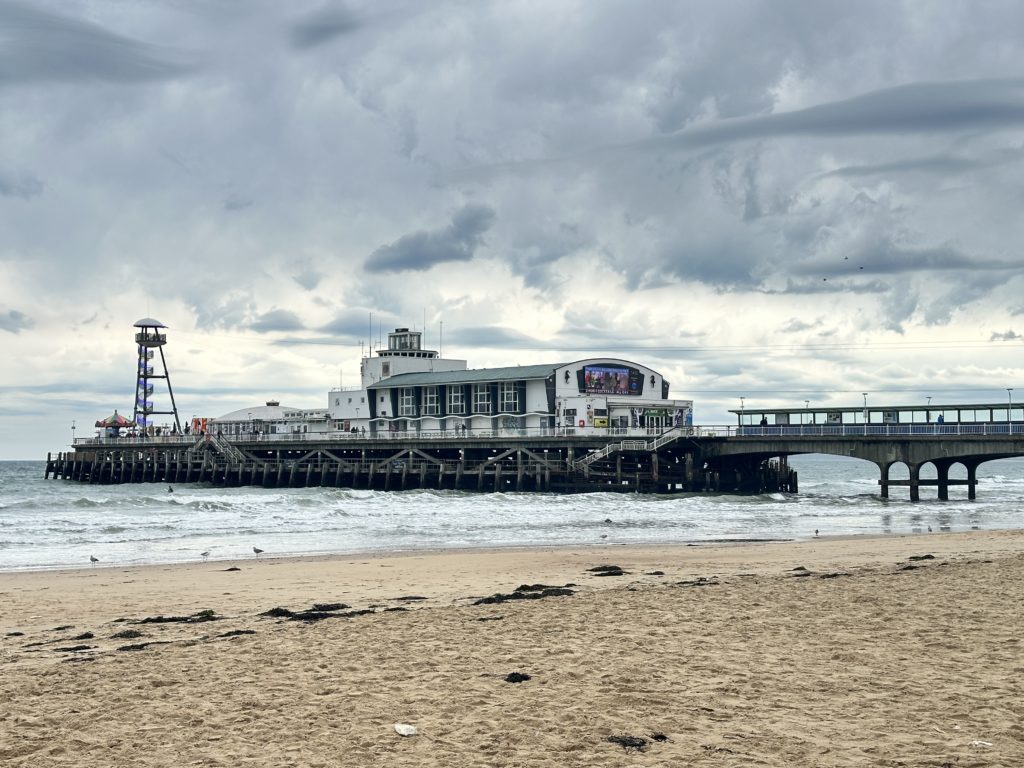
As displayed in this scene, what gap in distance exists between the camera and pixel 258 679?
10.6m

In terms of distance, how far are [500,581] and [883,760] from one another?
12410 millimetres

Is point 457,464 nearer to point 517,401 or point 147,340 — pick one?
point 517,401

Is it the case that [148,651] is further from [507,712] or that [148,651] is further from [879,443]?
[879,443]

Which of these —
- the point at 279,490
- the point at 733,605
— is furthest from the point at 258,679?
the point at 279,490

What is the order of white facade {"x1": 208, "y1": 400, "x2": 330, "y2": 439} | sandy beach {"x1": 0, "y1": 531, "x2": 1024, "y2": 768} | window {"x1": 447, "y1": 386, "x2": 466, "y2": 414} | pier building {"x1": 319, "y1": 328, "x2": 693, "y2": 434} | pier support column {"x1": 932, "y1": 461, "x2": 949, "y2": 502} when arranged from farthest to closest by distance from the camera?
white facade {"x1": 208, "y1": 400, "x2": 330, "y2": 439} → window {"x1": 447, "y1": 386, "x2": 466, "y2": 414} → pier building {"x1": 319, "y1": 328, "x2": 693, "y2": 434} → pier support column {"x1": 932, "y1": 461, "x2": 949, "y2": 502} → sandy beach {"x1": 0, "y1": 531, "x2": 1024, "y2": 768}

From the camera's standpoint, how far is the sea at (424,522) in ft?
99.4

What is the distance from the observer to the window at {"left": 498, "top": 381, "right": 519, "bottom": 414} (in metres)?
73.4

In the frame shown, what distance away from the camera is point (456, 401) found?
7750 cm

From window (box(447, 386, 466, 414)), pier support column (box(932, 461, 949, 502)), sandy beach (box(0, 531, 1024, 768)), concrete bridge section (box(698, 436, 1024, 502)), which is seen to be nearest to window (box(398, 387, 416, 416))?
window (box(447, 386, 466, 414))

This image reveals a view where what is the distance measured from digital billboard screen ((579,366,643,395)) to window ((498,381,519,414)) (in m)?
4.49

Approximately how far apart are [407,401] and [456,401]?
212 inches

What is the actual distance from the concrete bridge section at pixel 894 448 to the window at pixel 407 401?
88.2ft

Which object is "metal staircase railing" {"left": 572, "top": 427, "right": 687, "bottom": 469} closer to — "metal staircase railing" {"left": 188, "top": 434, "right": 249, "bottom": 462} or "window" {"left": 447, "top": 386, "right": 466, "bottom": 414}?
"window" {"left": 447, "top": 386, "right": 466, "bottom": 414}

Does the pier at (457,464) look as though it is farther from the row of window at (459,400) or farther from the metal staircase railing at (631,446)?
the row of window at (459,400)
